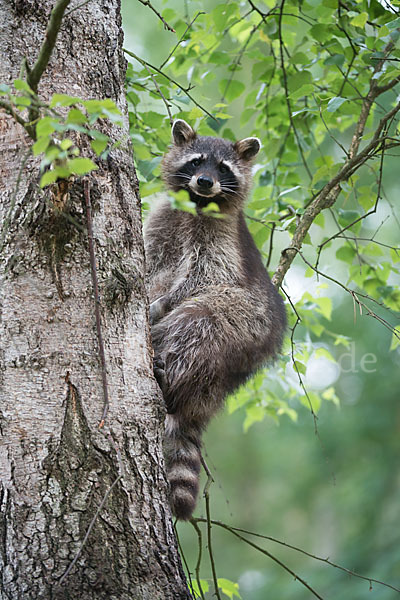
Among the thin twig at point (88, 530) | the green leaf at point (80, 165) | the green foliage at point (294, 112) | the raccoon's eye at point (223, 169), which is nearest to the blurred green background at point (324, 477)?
the green foliage at point (294, 112)

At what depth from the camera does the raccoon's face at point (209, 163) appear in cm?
380

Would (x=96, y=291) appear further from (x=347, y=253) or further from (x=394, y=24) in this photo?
(x=347, y=253)

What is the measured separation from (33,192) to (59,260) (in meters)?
0.22

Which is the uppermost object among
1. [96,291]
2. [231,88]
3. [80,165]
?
[231,88]

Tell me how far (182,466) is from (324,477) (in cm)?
766

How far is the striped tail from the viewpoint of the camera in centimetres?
269

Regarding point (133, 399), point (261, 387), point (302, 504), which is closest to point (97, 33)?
point (133, 399)

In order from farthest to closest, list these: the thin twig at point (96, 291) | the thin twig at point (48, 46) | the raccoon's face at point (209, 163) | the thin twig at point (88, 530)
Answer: the raccoon's face at point (209, 163)
the thin twig at point (96, 291)
the thin twig at point (88, 530)
the thin twig at point (48, 46)

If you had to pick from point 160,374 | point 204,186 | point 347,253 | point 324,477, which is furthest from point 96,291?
point 324,477

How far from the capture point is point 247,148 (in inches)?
160

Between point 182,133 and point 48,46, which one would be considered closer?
point 48,46

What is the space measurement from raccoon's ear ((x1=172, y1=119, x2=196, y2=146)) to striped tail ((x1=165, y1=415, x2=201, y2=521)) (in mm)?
1769

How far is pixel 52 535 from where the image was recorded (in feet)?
5.69

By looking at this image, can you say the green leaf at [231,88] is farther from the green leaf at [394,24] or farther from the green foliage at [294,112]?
the green leaf at [394,24]
